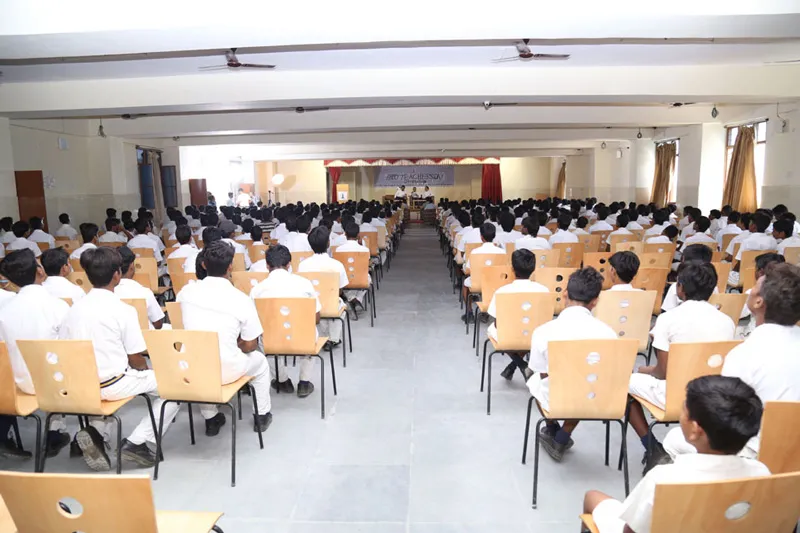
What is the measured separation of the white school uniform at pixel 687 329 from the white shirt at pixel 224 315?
1.97 m

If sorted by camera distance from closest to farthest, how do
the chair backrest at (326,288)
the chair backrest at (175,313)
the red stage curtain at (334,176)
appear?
the chair backrest at (175,313)
the chair backrest at (326,288)
the red stage curtain at (334,176)

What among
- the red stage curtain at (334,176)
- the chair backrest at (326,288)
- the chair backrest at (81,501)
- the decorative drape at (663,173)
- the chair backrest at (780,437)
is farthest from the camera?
the red stage curtain at (334,176)

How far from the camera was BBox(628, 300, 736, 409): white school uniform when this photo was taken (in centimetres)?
273

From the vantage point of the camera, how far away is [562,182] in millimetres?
23578

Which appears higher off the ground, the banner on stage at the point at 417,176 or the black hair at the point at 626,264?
the banner on stage at the point at 417,176

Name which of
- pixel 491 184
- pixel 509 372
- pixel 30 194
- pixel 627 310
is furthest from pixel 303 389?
pixel 491 184

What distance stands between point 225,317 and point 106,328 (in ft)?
1.85

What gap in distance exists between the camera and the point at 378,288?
816 centimetres

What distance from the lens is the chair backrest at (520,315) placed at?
3.46 meters

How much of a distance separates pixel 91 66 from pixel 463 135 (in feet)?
28.1

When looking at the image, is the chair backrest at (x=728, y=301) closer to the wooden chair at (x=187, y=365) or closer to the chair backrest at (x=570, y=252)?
the chair backrest at (x=570, y=252)

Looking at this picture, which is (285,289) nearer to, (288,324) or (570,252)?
(288,324)

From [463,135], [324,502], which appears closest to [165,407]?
[324,502]

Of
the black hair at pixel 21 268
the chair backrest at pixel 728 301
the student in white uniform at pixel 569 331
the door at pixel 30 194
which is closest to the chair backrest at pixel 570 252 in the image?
the chair backrest at pixel 728 301
